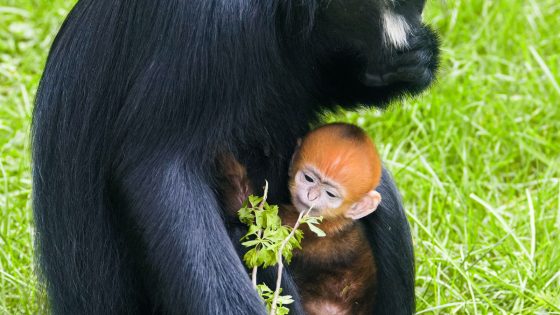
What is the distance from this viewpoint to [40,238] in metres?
3.69

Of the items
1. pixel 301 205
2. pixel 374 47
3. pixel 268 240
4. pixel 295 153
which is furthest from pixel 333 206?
pixel 374 47

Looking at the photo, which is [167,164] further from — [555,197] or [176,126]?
[555,197]

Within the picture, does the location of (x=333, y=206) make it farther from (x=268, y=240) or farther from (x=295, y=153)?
(x=268, y=240)

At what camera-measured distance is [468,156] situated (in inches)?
217

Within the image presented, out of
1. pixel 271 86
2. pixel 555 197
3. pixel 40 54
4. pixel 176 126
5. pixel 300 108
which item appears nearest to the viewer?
pixel 176 126

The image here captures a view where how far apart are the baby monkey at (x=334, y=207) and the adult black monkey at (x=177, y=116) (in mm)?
84

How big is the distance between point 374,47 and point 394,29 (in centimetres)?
9

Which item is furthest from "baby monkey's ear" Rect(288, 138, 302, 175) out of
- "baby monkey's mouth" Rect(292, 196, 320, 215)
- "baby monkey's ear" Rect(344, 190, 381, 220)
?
"baby monkey's ear" Rect(344, 190, 381, 220)

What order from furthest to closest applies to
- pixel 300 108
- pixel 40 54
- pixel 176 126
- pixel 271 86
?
pixel 40 54, pixel 300 108, pixel 271 86, pixel 176 126

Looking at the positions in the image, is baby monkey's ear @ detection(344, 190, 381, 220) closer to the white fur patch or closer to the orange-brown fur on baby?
the orange-brown fur on baby

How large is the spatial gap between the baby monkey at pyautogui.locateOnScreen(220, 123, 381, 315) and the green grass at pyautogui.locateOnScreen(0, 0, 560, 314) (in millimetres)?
476

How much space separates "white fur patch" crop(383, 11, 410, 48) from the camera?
3484 millimetres

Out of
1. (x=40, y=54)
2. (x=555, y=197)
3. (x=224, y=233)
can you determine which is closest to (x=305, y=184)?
(x=224, y=233)

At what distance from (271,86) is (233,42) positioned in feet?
0.81
